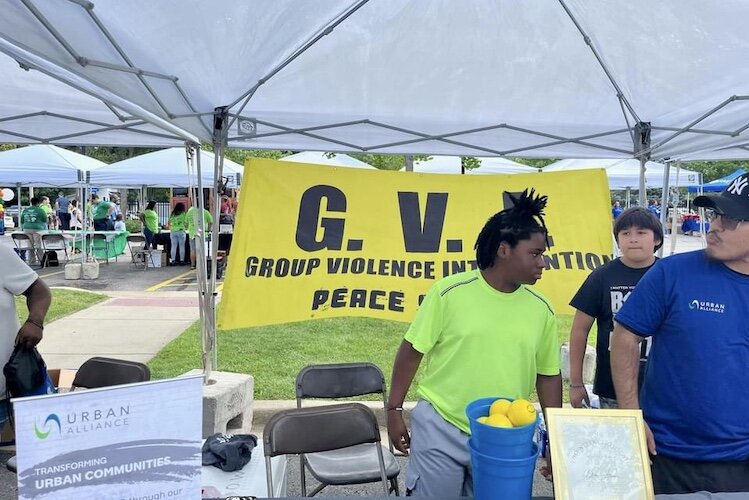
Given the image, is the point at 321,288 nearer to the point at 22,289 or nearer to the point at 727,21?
the point at 22,289

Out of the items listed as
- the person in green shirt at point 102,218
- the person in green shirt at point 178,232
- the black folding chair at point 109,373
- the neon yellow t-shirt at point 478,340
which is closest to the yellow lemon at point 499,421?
the neon yellow t-shirt at point 478,340

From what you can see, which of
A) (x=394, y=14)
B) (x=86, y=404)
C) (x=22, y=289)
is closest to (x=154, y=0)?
(x=394, y=14)

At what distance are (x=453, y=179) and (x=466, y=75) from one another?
2.72 feet

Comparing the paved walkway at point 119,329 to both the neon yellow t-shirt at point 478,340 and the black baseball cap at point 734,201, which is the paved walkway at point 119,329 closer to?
the neon yellow t-shirt at point 478,340

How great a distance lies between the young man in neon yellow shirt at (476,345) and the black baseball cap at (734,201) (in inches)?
22.0

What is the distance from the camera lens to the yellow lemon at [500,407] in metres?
1.42

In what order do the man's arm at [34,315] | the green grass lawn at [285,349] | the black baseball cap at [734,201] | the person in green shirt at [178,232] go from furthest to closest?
the person in green shirt at [178,232]
the green grass lawn at [285,349]
the man's arm at [34,315]
the black baseball cap at [734,201]

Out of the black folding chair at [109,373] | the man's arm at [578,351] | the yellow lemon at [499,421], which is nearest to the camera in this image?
the yellow lemon at [499,421]

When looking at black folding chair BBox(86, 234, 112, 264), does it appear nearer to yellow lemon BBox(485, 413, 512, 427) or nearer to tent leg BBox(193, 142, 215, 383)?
tent leg BBox(193, 142, 215, 383)

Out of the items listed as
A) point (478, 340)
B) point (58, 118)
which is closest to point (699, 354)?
point (478, 340)

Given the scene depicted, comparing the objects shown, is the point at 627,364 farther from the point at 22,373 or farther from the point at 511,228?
the point at 22,373

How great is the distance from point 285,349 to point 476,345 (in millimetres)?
4788

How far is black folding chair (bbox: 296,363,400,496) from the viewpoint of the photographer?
9.44ft

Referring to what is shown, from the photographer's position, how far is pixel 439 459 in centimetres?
204
